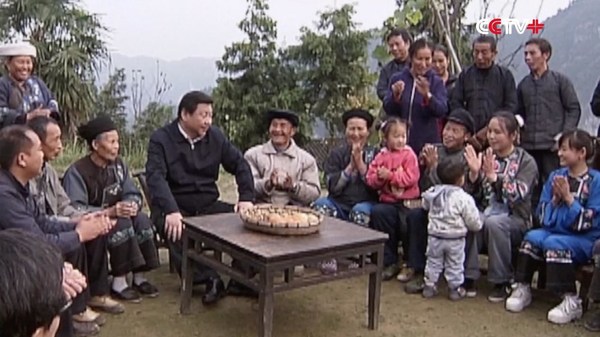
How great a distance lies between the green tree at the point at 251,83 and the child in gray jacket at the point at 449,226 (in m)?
4.54

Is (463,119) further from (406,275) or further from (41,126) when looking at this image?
(41,126)

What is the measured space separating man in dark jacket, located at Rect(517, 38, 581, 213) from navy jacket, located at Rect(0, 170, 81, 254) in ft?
9.66

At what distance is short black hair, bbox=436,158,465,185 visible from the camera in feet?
13.1

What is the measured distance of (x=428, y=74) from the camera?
15.1 ft

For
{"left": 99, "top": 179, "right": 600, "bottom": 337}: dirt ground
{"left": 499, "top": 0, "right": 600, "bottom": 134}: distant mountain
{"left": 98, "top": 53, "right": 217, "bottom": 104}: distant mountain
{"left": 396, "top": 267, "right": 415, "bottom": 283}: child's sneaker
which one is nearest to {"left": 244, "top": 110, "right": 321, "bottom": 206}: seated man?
{"left": 99, "top": 179, "right": 600, "bottom": 337}: dirt ground

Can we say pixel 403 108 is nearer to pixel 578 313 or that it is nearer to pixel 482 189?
pixel 482 189

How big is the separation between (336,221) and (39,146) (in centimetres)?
155

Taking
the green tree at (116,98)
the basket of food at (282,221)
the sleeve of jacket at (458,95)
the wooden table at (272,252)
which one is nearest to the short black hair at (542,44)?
the sleeve of jacket at (458,95)

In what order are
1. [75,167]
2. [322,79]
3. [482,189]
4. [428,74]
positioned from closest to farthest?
[75,167] → [482,189] → [428,74] → [322,79]

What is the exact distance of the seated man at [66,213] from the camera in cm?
341

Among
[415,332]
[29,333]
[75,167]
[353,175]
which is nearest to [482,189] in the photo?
[353,175]

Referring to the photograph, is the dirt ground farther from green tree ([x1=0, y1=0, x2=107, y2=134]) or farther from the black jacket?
green tree ([x1=0, y1=0, x2=107, y2=134])

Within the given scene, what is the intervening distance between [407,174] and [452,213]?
0.48 metres

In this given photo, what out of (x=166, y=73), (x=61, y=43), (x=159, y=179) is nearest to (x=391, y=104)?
(x=159, y=179)
